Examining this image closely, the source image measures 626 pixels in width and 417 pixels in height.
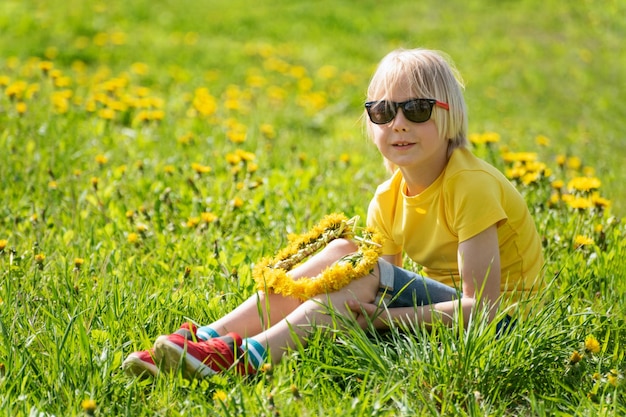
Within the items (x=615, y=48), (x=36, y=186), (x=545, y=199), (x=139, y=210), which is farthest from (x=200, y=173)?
(x=615, y=48)

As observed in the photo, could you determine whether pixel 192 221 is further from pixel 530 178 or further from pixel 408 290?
pixel 530 178

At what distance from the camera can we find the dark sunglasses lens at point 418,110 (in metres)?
Result: 2.73

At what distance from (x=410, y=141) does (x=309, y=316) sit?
2.31ft

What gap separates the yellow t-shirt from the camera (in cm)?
262

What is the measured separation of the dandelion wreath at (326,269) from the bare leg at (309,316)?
0.08ft

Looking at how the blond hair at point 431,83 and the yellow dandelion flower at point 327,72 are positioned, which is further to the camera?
the yellow dandelion flower at point 327,72

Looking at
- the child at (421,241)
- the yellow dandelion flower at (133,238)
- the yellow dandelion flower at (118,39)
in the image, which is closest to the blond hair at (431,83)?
the child at (421,241)

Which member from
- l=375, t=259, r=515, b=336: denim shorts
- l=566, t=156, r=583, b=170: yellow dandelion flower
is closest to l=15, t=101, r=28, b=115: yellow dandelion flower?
l=375, t=259, r=515, b=336: denim shorts

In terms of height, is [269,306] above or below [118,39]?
below

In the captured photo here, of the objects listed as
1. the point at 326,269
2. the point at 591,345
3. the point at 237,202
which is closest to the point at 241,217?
the point at 237,202

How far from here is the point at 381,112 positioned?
2.79 meters

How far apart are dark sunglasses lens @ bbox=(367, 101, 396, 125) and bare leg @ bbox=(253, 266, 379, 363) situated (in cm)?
53

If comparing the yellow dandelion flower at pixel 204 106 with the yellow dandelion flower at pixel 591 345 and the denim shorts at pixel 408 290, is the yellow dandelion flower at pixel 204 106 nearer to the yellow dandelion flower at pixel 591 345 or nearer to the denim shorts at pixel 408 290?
the denim shorts at pixel 408 290

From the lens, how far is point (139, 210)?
3.62 meters
